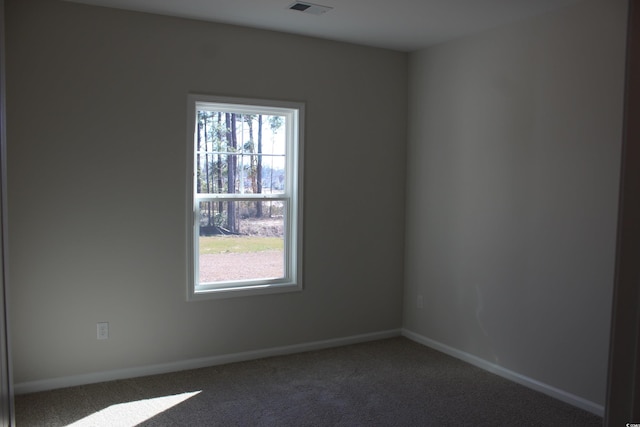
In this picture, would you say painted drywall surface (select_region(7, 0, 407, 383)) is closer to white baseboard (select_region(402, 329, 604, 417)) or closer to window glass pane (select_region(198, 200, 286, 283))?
window glass pane (select_region(198, 200, 286, 283))

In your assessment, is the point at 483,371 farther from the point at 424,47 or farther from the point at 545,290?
the point at 424,47

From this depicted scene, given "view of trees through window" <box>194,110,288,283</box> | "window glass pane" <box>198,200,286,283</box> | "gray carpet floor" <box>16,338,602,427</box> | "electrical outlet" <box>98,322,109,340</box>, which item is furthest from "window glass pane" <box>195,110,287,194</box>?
"gray carpet floor" <box>16,338,602,427</box>

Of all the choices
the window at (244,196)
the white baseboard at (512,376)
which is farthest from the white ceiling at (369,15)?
the white baseboard at (512,376)

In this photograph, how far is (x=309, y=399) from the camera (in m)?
3.46

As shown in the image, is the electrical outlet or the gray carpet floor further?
the electrical outlet

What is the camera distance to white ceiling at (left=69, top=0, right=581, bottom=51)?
3.41m

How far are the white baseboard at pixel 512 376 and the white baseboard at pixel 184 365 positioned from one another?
0.35 meters

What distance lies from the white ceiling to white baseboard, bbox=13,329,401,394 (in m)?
2.46

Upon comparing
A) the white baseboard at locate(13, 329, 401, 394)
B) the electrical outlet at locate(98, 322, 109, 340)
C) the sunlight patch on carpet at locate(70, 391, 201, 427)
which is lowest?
the sunlight patch on carpet at locate(70, 391, 201, 427)

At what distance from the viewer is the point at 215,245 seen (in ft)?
13.6

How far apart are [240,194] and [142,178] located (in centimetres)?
77

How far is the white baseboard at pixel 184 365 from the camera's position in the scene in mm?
3529

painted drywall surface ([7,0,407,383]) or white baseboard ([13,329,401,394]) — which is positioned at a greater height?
painted drywall surface ([7,0,407,383])

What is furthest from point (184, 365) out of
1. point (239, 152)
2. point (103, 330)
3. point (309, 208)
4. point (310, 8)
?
point (310, 8)
